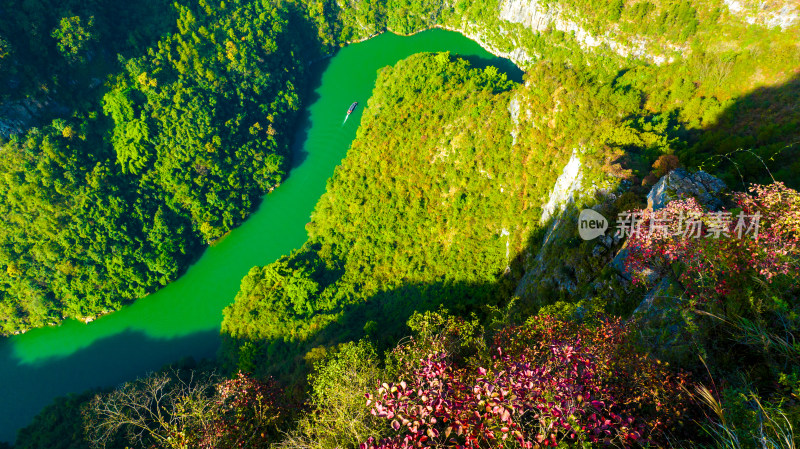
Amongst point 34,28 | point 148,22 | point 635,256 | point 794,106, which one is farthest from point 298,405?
point 148,22

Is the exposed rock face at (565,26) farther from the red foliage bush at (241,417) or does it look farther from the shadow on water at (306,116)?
the red foliage bush at (241,417)

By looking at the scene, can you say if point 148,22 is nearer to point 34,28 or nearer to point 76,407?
point 34,28

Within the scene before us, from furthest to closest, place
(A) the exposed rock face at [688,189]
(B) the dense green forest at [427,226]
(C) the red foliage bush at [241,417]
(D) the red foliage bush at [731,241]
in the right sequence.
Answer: (A) the exposed rock face at [688,189] → (C) the red foliage bush at [241,417] → (D) the red foliage bush at [731,241] → (B) the dense green forest at [427,226]

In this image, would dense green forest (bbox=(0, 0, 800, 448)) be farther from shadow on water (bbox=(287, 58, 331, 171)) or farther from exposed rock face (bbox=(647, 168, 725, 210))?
shadow on water (bbox=(287, 58, 331, 171))

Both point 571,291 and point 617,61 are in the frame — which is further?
point 617,61

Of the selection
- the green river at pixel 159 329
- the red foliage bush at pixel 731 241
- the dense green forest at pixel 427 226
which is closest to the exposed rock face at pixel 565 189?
the dense green forest at pixel 427 226

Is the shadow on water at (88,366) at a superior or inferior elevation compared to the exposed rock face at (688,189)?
inferior
